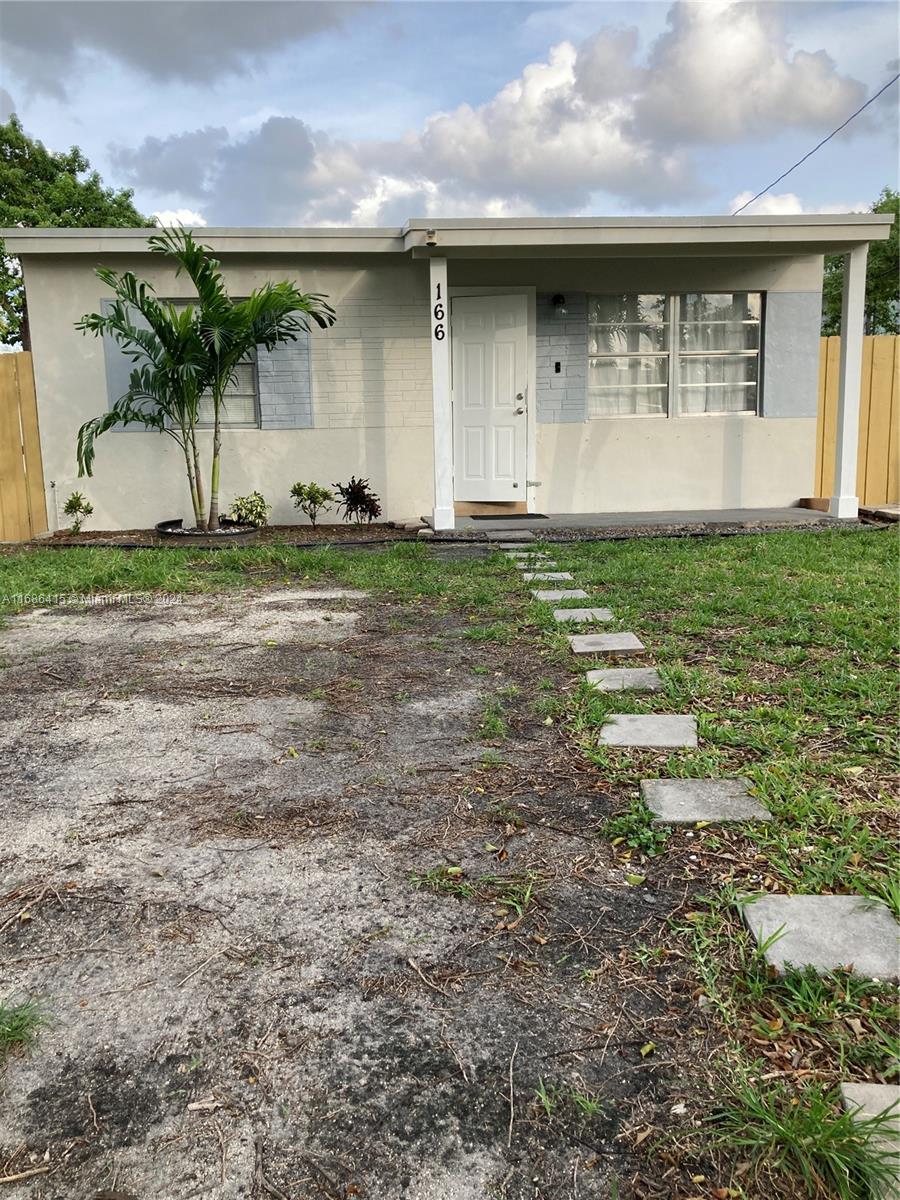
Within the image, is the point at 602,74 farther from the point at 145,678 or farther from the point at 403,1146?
the point at 403,1146

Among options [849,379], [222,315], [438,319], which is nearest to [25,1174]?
[222,315]

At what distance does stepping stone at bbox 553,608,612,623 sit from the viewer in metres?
4.34

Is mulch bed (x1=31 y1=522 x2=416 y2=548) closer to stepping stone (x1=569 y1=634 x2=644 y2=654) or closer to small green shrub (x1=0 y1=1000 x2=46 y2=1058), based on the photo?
stepping stone (x1=569 y1=634 x2=644 y2=654)

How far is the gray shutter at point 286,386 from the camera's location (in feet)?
28.5

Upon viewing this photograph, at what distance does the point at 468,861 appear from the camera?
81.4 inches

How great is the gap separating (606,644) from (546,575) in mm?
1902

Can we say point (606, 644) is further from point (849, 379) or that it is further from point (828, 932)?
point (849, 379)

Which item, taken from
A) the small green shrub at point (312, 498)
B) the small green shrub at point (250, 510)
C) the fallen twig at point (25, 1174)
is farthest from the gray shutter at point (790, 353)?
the fallen twig at point (25, 1174)

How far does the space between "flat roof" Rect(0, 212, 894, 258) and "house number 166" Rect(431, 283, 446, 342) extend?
0.48 m

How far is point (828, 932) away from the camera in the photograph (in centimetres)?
167

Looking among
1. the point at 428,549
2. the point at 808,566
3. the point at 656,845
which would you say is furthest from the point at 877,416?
the point at 656,845

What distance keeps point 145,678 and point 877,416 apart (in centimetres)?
862

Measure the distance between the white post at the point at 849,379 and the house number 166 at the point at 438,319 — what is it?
373 centimetres

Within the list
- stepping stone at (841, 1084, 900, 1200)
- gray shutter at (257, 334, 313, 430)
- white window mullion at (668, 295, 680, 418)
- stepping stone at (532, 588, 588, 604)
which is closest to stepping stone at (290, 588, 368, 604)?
stepping stone at (532, 588, 588, 604)
